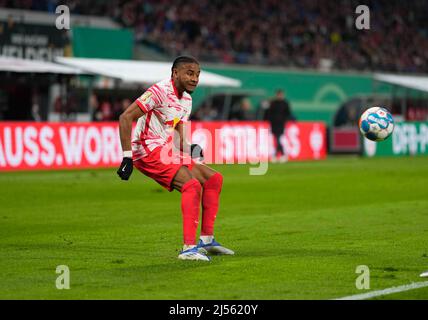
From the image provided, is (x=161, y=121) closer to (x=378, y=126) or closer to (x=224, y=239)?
(x=224, y=239)

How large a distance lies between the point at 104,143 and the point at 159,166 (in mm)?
18436

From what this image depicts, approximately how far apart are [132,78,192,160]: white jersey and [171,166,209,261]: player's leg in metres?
0.55

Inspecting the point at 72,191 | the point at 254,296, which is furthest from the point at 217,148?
the point at 254,296

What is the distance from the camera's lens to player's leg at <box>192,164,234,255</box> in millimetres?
10727

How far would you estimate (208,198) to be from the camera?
10742 millimetres

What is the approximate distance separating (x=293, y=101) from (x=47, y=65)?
16.3 metres

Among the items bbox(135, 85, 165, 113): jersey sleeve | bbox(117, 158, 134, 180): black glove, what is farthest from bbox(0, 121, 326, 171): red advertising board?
bbox(117, 158, 134, 180): black glove

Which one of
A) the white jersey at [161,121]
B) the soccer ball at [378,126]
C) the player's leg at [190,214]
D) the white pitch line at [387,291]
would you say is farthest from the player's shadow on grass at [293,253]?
the white pitch line at [387,291]

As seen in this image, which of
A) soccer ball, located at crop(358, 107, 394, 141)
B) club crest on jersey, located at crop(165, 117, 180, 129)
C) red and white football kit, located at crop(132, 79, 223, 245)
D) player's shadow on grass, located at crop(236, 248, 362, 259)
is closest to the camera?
red and white football kit, located at crop(132, 79, 223, 245)

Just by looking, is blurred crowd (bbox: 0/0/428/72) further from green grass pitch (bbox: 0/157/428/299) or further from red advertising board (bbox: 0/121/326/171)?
green grass pitch (bbox: 0/157/428/299)

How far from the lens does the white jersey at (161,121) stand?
1045 cm

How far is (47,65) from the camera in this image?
103ft

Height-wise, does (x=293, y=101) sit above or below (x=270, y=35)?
below
